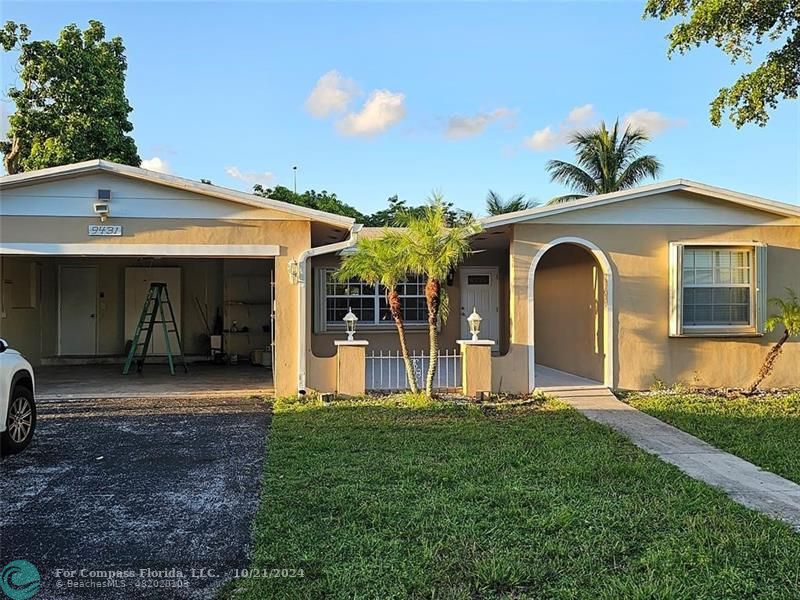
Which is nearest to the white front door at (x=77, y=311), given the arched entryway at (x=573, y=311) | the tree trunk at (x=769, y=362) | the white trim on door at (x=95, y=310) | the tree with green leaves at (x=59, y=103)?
the white trim on door at (x=95, y=310)

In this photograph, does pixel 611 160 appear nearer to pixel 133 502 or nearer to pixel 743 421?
pixel 743 421

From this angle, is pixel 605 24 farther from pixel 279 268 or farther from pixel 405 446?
pixel 405 446

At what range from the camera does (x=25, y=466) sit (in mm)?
5688

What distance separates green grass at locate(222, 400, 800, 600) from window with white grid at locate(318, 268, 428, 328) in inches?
237

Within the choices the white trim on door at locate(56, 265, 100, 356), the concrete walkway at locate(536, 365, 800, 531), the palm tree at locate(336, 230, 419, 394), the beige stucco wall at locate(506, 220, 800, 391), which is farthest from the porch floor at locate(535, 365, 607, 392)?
the white trim on door at locate(56, 265, 100, 356)

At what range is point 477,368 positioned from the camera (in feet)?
30.3

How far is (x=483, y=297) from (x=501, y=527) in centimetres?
964

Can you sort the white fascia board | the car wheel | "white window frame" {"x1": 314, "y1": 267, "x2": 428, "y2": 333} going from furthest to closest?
"white window frame" {"x1": 314, "y1": 267, "x2": 428, "y2": 333}, the white fascia board, the car wheel

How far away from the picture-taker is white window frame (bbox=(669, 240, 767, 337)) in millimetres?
9711

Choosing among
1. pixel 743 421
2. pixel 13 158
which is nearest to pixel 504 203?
pixel 13 158

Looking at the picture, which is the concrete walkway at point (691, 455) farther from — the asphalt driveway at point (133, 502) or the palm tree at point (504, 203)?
the palm tree at point (504, 203)

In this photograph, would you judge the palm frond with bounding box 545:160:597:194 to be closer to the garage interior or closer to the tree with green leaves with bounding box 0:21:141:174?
the garage interior

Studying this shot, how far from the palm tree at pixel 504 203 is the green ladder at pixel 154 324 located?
17404 mm

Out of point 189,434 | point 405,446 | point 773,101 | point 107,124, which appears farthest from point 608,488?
point 107,124
